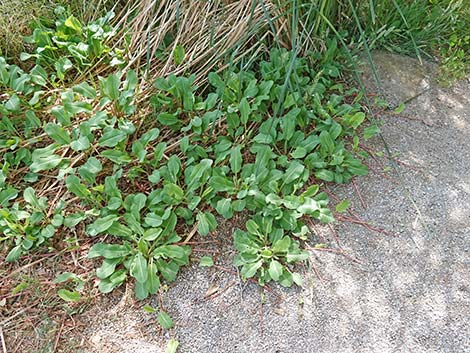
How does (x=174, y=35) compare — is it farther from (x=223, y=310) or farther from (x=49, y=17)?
(x=223, y=310)

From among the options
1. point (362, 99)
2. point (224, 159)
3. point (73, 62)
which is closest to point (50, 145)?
point (73, 62)

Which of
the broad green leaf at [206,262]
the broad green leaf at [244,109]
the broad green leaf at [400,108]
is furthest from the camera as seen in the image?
the broad green leaf at [400,108]

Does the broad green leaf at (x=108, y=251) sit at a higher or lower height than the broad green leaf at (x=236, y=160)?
lower

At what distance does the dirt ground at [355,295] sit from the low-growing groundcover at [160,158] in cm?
7

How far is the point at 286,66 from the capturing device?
185cm

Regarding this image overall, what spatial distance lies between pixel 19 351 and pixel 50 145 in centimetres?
71

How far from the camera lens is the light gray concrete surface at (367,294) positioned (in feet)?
4.58

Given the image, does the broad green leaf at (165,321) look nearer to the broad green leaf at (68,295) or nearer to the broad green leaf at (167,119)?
the broad green leaf at (68,295)

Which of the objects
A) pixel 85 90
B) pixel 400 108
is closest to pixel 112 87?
pixel 85 90

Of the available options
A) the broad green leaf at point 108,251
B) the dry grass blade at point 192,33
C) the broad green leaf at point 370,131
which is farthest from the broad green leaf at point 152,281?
the broad green leaf at point 370,131

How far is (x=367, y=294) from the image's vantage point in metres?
1.48

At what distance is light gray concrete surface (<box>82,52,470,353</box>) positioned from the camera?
1396 millimetres

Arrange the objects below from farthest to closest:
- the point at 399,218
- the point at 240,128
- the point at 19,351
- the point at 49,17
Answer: the point at 49,17 < the point at 240,128 < the point at 399,218 < the point at 19,351

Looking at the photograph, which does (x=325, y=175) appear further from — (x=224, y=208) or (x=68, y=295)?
(x=68, y=295)
